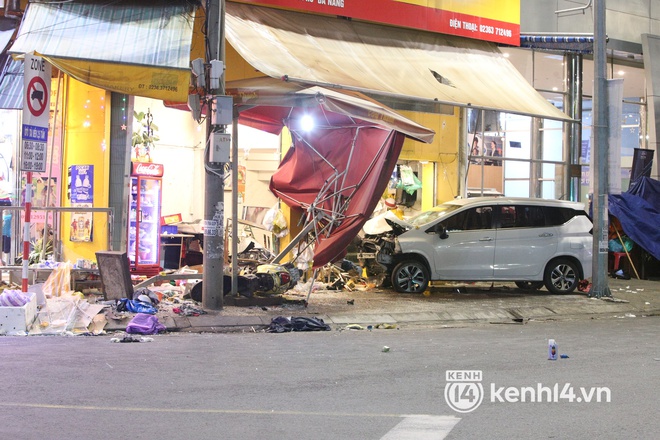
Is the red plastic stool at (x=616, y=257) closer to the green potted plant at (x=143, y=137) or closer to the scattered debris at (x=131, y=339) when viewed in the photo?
the green potted plant at (x=143, y=137)

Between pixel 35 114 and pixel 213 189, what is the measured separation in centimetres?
273

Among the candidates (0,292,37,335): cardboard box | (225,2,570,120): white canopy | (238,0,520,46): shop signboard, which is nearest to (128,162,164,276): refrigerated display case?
(225,2,570,120): white canopy

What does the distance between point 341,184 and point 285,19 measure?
156 inches

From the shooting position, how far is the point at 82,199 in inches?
569

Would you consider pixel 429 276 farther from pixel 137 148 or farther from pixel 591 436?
pixel 591 436

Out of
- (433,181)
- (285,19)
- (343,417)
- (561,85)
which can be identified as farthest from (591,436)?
(561,85)

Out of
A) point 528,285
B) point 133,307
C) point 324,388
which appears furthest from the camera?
point 528,285

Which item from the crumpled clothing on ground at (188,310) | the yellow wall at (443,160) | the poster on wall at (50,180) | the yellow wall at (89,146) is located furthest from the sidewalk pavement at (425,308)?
the poster on wall at (50,180)

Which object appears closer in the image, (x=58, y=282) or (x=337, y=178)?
(x=58, y=282)

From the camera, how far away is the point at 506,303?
14.5 meters

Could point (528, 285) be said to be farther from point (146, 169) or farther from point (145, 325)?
point (145, 325)

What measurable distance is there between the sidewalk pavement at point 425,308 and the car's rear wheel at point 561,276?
0.70ft

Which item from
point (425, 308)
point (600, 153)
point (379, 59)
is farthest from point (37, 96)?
point (600, 153)

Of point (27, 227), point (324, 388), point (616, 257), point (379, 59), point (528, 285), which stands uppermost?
point (379, 59)
